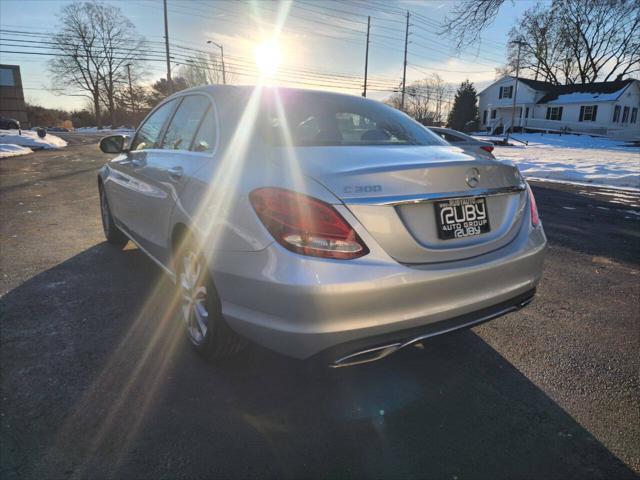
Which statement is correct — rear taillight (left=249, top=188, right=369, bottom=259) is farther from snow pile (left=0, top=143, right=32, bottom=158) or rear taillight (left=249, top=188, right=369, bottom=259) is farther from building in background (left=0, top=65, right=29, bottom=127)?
building in background (left=0, top=65, right=29, bottom=127)

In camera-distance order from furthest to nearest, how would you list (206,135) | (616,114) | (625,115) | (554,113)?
1. (554,113)
2. (625,115)
3. (616,114)
4. (206,135)

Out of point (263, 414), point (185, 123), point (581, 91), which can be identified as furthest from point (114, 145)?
point (581, 91)

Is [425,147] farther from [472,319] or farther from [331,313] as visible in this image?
[331,313]

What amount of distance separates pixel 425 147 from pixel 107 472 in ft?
7.53

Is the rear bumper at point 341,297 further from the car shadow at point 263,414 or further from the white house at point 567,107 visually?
the white house at point 567,107

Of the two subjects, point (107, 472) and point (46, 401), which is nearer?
point (107, 472)

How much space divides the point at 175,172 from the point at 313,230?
1.40m

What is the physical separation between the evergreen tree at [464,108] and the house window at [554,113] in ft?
26.3

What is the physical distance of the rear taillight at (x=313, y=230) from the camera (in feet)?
6.05

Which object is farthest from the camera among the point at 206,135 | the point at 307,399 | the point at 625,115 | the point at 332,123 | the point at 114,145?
the point at 625,115

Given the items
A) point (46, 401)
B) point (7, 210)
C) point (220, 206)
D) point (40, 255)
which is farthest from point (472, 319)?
point (7, 210)

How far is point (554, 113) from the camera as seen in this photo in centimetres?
5047

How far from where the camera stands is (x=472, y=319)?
7.21 feet

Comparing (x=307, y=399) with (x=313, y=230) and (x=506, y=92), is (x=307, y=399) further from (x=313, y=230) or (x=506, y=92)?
(x=506, y=92)
